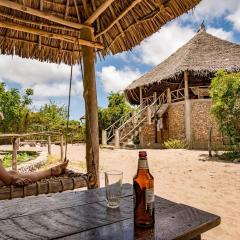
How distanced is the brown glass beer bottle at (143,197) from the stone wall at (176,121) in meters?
14.4

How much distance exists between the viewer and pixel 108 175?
1483 mm

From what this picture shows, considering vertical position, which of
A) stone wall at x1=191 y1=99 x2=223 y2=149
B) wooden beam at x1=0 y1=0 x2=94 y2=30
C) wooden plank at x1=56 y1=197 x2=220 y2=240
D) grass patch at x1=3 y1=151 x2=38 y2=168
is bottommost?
grass patch at x1=3 y1=151 x2=38 y2=168

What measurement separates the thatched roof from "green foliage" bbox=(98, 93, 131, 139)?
17.4 m

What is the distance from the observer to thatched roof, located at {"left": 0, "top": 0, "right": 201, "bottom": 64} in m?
3.55

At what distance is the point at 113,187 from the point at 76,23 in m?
2.90

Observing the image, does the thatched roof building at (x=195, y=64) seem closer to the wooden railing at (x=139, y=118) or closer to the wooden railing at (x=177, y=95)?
the wooden railing at (x=177, y=95)

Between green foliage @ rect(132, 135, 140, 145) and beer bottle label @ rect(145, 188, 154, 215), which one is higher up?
green foliage @ rect(132, 135, 140, 145)

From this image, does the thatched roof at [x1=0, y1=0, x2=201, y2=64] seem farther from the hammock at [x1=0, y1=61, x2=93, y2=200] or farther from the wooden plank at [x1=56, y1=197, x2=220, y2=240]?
the wooden plank at [x1=56, y1=197, x2=220, y2=240]

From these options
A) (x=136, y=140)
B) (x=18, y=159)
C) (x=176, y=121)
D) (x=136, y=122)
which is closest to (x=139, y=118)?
(x=136, y=122)

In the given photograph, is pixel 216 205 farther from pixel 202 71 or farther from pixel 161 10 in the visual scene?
pixel 202 71

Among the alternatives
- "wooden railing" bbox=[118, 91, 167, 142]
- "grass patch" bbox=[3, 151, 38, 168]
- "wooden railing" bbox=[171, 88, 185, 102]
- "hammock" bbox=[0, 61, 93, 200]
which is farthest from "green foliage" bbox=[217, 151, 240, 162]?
"hammock" bbox=[0, 61, 93, 200]

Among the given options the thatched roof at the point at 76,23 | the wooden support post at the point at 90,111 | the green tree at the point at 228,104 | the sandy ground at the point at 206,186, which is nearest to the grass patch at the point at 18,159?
the sandy ground at the point at 206,186

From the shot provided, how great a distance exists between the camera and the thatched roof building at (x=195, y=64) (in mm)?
14922

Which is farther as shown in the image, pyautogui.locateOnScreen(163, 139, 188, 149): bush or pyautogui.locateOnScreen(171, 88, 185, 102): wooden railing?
pyautogui.locateOnScreen(171, 88, 185, 102): wooden railing
